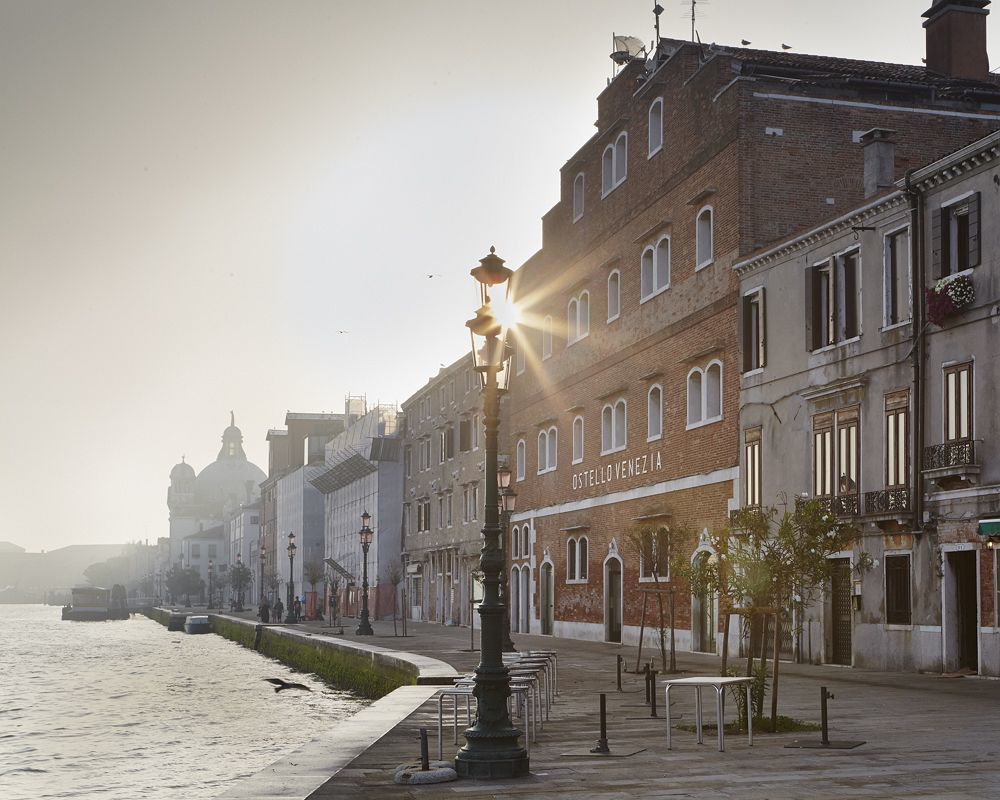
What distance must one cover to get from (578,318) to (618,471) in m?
6.78

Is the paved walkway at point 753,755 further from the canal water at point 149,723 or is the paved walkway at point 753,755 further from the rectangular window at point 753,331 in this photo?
the rectangular window at point 753,331

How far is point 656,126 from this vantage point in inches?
1535

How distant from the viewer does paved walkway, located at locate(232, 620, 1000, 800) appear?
36.9ft

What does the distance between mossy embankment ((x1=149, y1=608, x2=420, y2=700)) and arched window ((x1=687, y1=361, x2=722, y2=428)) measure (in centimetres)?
972

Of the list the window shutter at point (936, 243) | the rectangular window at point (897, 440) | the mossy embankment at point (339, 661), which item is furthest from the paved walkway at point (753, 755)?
the mossy embankment at point (339, 661)

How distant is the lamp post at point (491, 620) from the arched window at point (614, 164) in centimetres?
2858

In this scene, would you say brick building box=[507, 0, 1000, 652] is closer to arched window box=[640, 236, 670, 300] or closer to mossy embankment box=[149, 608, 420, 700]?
arched window box=[640, 236, 670, 300]

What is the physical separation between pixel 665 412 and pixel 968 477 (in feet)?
45.6

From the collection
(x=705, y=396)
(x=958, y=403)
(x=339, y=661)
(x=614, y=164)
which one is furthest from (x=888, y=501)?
(x=339, y=661)

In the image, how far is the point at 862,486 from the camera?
27.8m

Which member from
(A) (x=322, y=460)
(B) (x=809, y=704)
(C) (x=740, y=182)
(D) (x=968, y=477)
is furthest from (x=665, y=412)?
(A) (x=322, y=460)

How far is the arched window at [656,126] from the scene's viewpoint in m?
38.6

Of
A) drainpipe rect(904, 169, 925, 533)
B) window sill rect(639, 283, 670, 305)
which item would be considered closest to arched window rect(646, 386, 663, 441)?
window sill rect(639, 283, 670, 305)

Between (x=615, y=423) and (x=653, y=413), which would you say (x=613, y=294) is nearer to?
(x=615, y=423)
